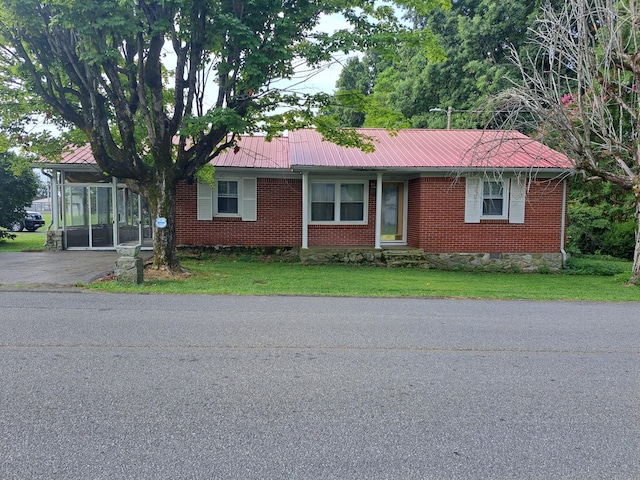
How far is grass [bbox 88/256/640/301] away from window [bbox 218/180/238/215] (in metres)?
2.21

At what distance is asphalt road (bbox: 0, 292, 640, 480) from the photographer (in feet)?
9.75

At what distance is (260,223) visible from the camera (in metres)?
15.3

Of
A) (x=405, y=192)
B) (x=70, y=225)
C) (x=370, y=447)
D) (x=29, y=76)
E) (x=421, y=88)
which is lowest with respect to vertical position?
(x=370, y=447)

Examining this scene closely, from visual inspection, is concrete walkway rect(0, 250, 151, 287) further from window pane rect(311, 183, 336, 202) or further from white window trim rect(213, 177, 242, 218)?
window pane rect(311, 183, 336, 202)

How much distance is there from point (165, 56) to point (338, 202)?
711cm

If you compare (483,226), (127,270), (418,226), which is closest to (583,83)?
(483,226)

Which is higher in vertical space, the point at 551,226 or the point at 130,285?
the point at 551,226

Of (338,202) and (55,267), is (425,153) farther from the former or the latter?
(55,267)

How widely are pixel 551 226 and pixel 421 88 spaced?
15052 millimetres

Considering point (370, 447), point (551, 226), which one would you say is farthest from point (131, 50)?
point (551, 226)

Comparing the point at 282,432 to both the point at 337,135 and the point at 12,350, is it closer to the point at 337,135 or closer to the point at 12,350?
the point at 12,350

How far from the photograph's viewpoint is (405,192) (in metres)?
16.0

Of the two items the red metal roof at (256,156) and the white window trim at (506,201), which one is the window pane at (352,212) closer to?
the red metal roof at (256,156)

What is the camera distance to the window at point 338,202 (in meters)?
15.5
